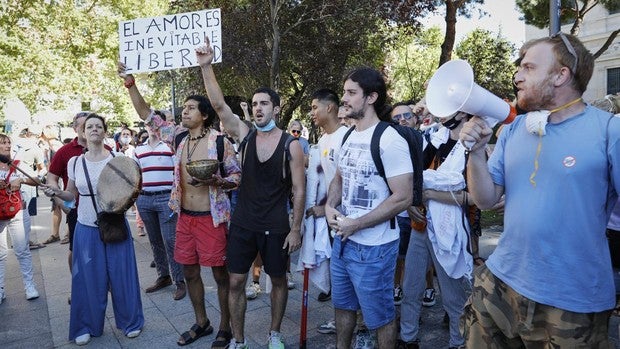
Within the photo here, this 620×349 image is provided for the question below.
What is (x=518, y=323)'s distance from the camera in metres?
1.92

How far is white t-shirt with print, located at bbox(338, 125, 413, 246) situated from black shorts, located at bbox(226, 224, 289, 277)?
0.83m

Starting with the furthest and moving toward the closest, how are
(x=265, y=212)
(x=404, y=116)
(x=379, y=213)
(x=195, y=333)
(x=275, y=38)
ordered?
(x=275, y=38) → (x=404, y=116) → (x=195, y=333) → (x=265, y=212) → (x=379, y=213)

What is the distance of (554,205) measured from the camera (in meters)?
1.81

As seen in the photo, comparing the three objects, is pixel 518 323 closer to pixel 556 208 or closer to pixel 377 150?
pixel 556 208

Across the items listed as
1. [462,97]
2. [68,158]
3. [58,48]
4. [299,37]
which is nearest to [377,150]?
[462,97]

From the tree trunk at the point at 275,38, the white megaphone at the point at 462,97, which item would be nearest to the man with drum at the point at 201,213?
the white megaphone at the point at 462,97

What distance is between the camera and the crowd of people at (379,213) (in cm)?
180

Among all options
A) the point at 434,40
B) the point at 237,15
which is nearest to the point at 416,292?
the point at 237,15

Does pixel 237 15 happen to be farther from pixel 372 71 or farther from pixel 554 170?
pixel 554 170

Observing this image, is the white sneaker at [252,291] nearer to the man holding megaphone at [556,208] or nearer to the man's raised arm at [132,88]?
the man's raised arm at [132,88]

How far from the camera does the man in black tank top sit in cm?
346

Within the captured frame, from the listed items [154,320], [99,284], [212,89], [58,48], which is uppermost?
[58,48]

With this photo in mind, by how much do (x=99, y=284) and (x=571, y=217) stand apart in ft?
12.4

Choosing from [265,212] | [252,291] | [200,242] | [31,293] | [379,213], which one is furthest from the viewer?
[31,293]
